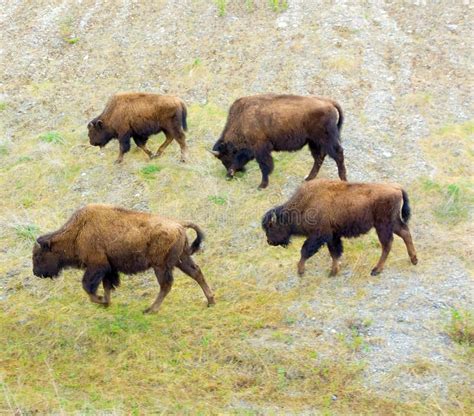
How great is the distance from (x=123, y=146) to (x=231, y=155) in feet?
8.11

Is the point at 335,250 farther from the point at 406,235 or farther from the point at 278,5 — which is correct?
the point at 278,5

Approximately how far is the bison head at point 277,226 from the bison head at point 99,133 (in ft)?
17.0

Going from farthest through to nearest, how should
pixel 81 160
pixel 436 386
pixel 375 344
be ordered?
pixel 81 160
pixel 375 344
pixel 436 386

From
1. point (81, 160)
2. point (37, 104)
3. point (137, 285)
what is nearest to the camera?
point (137, 285)

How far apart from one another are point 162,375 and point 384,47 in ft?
42.4

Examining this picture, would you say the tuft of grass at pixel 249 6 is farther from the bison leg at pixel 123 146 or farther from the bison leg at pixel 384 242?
the bison leg at pixel 384 242

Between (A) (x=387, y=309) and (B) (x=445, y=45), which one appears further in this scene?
(B) (x=445, y=45)

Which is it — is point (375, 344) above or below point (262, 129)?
below

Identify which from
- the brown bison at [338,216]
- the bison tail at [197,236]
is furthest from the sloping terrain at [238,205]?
the bison tail at [197,236]

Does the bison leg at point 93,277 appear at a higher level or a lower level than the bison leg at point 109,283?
higher

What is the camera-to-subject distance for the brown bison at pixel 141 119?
46.1ft

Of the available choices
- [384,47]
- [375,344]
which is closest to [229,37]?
[384,47]

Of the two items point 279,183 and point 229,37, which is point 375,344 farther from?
point 229,37

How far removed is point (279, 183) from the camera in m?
13.5
